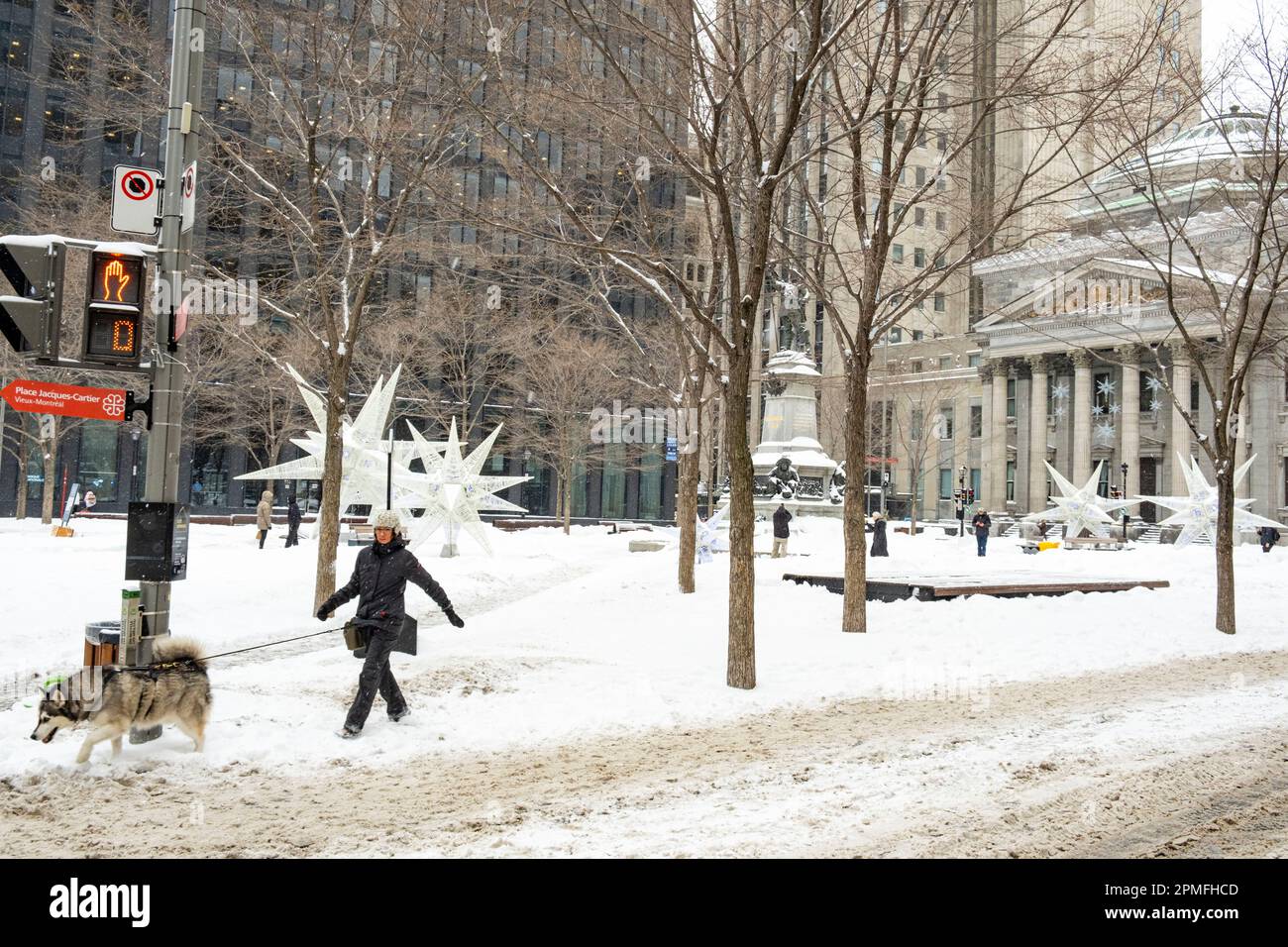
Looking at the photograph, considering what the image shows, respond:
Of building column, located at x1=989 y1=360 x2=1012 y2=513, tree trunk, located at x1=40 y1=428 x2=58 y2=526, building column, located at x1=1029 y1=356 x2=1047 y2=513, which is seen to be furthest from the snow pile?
building column, located at x1=989 y1=360 x2=1012 y2=513

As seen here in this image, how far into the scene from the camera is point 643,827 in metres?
5.79

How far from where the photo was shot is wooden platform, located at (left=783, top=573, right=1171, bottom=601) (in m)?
16.8

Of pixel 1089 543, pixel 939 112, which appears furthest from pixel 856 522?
pixel 1089 543

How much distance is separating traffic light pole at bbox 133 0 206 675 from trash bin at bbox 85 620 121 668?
1.47ft

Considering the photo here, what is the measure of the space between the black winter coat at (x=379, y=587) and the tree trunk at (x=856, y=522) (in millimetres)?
7598

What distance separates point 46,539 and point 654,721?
980 inches

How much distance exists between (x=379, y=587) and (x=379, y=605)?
0.15 m

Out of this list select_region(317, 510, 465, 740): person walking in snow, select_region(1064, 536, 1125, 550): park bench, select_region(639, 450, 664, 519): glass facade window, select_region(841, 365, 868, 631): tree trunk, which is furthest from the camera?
select_region(639, 450, 664, 519): glass facade window

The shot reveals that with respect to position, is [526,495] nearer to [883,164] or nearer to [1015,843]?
[883,164]

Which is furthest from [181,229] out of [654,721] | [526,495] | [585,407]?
[526,495]

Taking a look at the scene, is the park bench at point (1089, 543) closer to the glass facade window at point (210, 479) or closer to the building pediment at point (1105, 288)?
the building pediment at point (1105, 288)

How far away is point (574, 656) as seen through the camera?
470 inches

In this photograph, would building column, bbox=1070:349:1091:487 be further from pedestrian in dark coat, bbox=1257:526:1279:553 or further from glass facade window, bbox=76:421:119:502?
glass facade window, bbox=76:421:119:502

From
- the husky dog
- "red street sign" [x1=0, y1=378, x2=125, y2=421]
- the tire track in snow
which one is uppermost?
"red street sign" [x1=0, y1=378, x2=125, y2=421]
